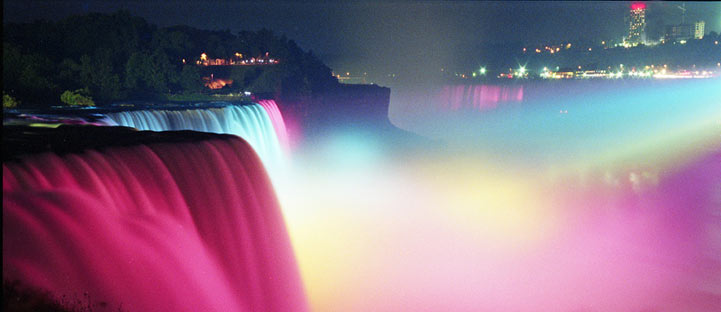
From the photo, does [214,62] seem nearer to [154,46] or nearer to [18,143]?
[154,46]

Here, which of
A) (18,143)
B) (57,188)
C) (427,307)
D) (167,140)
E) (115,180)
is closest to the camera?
(57,188)

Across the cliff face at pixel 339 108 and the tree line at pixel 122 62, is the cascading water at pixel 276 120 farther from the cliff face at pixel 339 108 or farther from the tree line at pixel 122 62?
the cliff face at pixel 339 108

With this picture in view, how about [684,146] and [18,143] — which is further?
[684,146]

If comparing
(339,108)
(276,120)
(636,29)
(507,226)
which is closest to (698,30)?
(636,29)

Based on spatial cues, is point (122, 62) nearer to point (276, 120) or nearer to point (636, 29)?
point (276, 120)

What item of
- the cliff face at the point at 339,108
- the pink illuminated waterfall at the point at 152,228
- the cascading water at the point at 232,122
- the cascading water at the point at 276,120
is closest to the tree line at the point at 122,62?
the cliff face at the point at 339,108

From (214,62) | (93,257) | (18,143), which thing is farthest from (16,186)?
(214,62)
